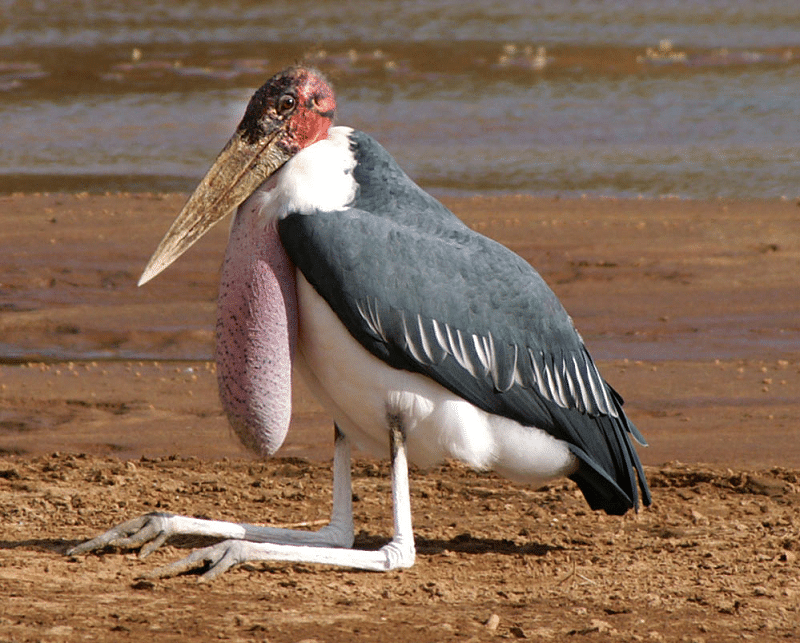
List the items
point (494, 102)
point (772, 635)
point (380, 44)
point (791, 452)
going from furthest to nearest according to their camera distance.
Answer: point (380, 44), point (494, 102), point (791, 452), point (772, 635)

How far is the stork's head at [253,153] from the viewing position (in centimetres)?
440

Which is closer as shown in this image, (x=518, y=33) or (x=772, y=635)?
(x=772, y=635)

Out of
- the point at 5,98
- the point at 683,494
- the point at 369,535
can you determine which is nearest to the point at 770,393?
the point at 683,494

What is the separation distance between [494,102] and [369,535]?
45.0 ft

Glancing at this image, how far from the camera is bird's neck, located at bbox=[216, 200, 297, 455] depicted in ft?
14.0

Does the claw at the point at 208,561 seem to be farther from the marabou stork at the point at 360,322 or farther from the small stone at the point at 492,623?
the small stone at the point at 492,623

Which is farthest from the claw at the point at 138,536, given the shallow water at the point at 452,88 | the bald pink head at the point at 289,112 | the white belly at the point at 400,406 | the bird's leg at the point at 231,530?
the shallow water at the point at 452,88

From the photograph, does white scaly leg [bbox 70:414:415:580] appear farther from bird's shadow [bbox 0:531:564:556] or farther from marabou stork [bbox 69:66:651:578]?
bird's shadow [bbox 0:531:564:556]

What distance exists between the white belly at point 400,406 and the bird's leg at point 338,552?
0.07m

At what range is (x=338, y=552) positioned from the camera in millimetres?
4414

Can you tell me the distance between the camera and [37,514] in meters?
5.19

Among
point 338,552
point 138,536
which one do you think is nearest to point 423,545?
point 338,552

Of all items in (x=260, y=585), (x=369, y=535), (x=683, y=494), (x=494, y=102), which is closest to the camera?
(x=260, y=585)

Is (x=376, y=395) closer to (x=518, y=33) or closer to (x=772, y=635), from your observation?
(x=772, y=635)
